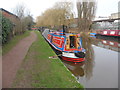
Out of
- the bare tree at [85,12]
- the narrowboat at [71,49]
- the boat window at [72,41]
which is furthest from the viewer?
the bare tree at [85,12]

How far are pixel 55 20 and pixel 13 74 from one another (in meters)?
16.4

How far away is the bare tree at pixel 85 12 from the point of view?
82.4 ft

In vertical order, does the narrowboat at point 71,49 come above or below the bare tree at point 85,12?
below

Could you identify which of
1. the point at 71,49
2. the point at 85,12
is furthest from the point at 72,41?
the point at 85,12

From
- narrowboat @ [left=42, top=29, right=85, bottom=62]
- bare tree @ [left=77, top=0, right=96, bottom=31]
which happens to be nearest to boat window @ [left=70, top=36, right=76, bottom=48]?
narrowboat @ [left=42, top=29, right=85, bottom=62]

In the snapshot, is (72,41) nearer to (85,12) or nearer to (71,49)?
(71,49)

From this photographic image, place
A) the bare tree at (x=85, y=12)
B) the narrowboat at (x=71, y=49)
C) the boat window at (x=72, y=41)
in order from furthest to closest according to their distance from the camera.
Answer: the bare tree at (x=85, y=12), the boat window at (x=72, y=41), the narrowboat at (x=71, y=49)

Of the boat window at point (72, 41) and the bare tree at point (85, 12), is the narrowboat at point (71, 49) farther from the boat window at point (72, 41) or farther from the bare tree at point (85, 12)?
the bare tree at point (85, 12)

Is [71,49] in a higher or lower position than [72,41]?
lower

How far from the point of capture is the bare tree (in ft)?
82.4

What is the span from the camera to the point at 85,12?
990 inches

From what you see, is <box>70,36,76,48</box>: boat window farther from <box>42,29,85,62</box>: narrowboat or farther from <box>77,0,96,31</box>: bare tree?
<box>77,0,96,31</box>: bare tree

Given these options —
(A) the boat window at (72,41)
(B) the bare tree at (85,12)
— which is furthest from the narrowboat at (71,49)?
(B) the bare tree at (85,12)

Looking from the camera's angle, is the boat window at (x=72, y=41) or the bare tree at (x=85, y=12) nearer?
the boat window at (x=72, y=41)
